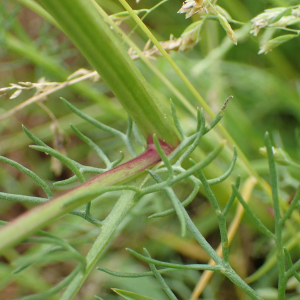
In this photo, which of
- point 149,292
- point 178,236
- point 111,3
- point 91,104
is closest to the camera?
point 149,292


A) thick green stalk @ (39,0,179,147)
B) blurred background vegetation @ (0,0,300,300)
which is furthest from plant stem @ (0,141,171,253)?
blurred background vegetation @ (0,0,300,300)

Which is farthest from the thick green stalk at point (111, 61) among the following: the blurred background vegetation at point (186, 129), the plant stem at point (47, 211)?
the blurred background vegetation at point (186, 129)

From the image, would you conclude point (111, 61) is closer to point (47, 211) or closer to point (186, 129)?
point (47, 211)

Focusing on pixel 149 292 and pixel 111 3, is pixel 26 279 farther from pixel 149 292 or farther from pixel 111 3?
pixel 111 3

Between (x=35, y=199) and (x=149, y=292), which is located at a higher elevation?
(x=35, y=199)

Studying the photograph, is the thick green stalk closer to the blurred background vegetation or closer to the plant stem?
the plant stem

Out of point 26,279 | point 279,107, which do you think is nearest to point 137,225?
point 26,279

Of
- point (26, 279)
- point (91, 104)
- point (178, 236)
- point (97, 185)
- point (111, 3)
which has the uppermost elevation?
point (111, 3)
